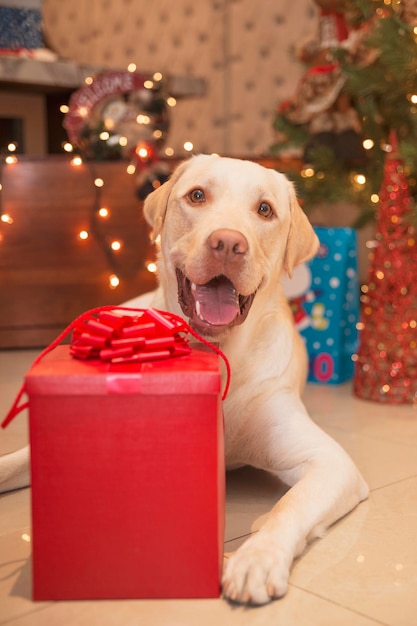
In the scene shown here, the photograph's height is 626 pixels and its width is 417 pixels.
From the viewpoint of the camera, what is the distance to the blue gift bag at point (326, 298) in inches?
118

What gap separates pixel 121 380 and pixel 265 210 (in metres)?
0.70

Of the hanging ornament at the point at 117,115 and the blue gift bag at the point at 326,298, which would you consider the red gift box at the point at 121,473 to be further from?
the hanging ornament at the point at 117,115

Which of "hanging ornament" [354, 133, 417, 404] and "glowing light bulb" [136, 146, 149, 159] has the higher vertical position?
"glowing light bulb" [136, 146, 149, 159]

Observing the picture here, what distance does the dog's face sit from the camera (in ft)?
5.02

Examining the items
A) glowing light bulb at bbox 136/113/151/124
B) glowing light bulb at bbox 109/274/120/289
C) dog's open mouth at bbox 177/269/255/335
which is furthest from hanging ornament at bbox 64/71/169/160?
dog's open mouth at bbox 177/269/255/335

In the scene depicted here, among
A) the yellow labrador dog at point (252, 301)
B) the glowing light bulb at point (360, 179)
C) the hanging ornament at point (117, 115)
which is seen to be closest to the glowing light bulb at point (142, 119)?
the hanging ornament at point (117, 115)

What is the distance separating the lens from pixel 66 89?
15.3 feet

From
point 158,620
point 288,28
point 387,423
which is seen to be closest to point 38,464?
point 158,620

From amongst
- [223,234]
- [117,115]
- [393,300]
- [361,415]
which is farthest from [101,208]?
[223,234]

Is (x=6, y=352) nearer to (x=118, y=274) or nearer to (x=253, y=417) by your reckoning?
(x=118, y=274)

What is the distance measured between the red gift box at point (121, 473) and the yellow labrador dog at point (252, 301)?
0.28 m

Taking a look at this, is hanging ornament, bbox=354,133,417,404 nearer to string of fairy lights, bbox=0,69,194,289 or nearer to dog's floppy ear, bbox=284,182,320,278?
dog's floppy ear, bbox=284,182,320,278

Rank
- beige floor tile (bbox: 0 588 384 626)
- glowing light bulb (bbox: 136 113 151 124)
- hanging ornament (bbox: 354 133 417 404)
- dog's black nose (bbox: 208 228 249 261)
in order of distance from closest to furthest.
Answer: beige floor tile (bbox: 0 588 384 626) → dog's black nose (bbox: 208 228 249 261) → hanging ornament (bbox: 354 133 417 404) → glowing light bulb (bbox: 136 113 151 124)

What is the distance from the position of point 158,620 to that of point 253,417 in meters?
0.63
